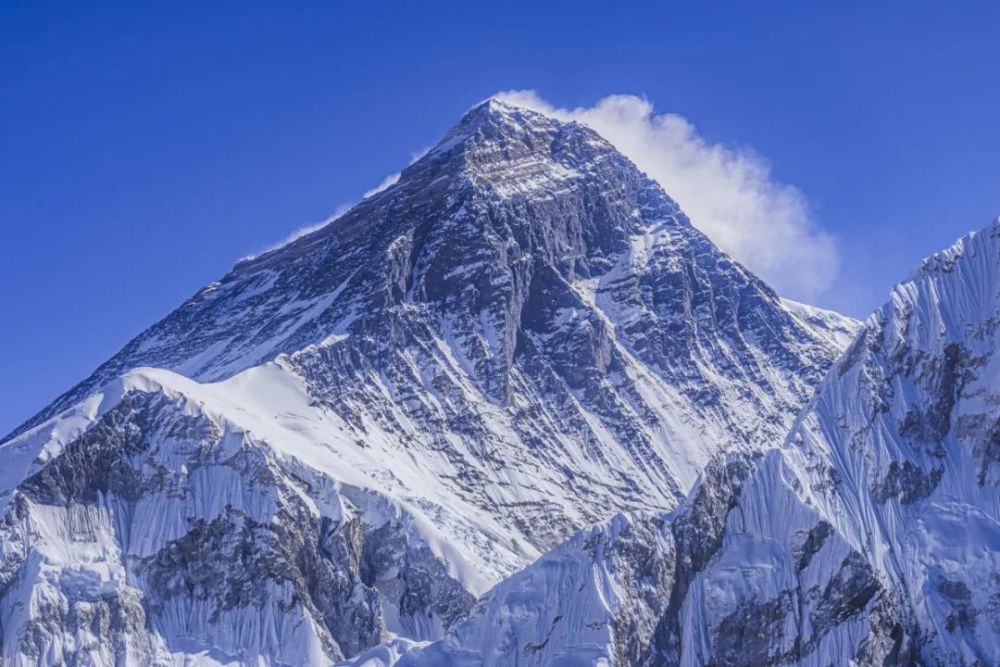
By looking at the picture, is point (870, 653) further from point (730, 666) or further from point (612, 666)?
point (612, 666)

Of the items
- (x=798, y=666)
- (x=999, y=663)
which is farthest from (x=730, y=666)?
(x=999, y=663)

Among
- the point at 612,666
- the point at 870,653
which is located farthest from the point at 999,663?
the point at 612,666

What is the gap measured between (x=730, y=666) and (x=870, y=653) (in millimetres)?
15123

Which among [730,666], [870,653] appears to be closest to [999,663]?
[870,653]

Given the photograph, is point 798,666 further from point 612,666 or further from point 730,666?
point 612,666

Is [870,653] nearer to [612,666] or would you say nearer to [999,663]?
[999,663]

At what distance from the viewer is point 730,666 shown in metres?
200

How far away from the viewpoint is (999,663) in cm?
19925

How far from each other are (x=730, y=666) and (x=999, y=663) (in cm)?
2878

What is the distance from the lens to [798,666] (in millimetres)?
199875

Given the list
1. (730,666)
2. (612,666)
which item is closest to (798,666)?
(730,666)

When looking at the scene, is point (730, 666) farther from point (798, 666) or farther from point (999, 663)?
point (999, 663)

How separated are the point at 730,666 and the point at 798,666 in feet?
24.0

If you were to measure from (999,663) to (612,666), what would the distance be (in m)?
41.5
